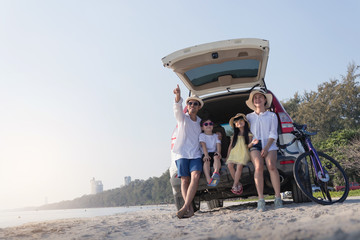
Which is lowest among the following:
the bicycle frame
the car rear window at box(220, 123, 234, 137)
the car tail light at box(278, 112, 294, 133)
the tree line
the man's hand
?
the bicycle frame

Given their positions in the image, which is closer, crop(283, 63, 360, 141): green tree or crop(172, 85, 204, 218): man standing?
crop(172, 85, 204, 218): man standing

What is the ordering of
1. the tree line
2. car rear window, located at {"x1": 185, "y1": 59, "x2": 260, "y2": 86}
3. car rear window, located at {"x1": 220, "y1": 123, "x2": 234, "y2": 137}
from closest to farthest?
car rear window, located at {"x1": 185, "y1": 59, "x2": 260, "y2": 86} → car rear window, located at {"x1": 220, "y1": 123, "x2": 234, "y2": 137} → the tree line

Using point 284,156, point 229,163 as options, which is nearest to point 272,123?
point 284,156

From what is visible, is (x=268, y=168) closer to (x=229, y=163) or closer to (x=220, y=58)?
(x=229, y=163)

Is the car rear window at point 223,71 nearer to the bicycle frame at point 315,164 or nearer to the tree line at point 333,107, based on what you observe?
the bicycle frame at point 315,164

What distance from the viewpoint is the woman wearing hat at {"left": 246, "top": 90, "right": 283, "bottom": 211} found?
4816 millimetres

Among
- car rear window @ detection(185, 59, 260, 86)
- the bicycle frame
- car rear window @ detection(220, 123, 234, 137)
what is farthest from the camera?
car rear window @ detection(220, 123, 234, 137)

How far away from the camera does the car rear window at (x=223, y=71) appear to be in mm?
5539

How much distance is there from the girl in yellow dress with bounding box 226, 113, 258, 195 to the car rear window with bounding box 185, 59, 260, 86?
0.85 m

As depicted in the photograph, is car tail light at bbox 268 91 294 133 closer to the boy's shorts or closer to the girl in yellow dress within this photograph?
the girl in yellow dress

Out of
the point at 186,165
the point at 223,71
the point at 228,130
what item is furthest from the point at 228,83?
the point at 186,165

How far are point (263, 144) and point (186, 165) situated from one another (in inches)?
43.9

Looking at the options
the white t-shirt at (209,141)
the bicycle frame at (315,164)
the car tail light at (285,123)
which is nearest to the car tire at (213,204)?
the white t-shirt at (209,141)

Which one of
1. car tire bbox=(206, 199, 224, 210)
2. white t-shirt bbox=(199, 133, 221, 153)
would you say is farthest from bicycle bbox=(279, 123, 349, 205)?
car tire bbox=(206, 199, 224, 210)
